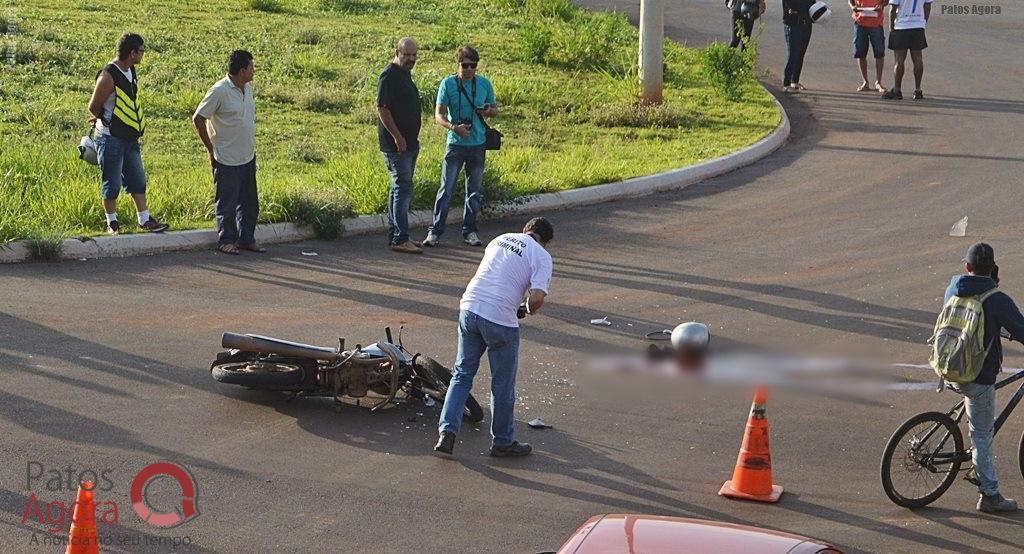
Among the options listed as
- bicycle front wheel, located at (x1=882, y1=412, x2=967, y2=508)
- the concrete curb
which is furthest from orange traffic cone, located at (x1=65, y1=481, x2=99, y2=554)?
the concrete curb

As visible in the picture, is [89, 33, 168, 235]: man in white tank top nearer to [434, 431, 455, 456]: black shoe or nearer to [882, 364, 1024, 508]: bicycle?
[434, 431, 455, 456]: black shoe

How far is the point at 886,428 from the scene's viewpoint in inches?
411

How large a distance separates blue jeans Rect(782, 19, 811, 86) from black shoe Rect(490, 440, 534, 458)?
1578 centimetres

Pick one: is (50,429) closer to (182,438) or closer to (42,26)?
(182,438)

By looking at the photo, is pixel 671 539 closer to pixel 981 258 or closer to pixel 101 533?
pixel 101 533

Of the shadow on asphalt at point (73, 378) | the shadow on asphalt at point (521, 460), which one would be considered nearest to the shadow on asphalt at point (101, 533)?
the shadow on asphalt at point (73, 378)

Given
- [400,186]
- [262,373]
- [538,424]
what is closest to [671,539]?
[538,424]

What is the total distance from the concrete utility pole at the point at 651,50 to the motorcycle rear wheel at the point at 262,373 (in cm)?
1222

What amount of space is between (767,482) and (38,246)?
7813 mm

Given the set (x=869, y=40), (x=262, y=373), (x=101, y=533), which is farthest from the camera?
(x=869, y=40)

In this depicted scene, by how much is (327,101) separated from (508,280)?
13.5 metres

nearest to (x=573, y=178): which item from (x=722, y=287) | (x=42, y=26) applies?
(x=722, y=287)

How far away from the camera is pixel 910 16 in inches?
899

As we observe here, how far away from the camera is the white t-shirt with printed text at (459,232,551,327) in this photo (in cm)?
948
